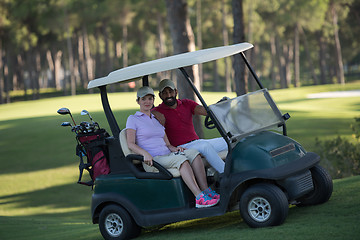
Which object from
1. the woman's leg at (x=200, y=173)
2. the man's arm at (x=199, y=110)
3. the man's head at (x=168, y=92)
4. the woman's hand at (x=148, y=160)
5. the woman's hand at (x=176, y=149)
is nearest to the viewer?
the woman's leg at (x=200, y=173)

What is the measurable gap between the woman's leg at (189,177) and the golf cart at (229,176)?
0.09 meters

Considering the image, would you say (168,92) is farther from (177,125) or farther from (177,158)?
(177,158)

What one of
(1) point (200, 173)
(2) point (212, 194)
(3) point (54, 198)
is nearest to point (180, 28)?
(3) point (54, 198)

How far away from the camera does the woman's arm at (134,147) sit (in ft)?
17.8

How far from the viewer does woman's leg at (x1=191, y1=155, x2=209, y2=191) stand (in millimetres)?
5297

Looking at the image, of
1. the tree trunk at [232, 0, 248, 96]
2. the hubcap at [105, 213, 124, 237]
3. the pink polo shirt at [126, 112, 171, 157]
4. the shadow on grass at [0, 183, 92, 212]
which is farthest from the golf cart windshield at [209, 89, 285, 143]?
the shadow on grass at [0, 183, 92, 212]

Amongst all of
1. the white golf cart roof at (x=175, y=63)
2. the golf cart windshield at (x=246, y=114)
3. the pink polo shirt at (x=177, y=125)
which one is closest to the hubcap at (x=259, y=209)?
the golf cart windshield at (x=246, y=114)

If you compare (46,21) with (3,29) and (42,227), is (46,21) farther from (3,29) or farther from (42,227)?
(42,227)

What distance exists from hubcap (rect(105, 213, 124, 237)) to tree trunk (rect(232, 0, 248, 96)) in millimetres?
6476

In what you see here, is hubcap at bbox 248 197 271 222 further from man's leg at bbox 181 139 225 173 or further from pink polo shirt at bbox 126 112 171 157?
pink polo shirt at bbox 126 112 171 157

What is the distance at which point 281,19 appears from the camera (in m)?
47.6

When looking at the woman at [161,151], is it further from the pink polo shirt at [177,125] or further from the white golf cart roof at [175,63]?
the white golf cart roof at [175,63]

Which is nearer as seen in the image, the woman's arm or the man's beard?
the woman's arm

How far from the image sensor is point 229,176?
501 cm
